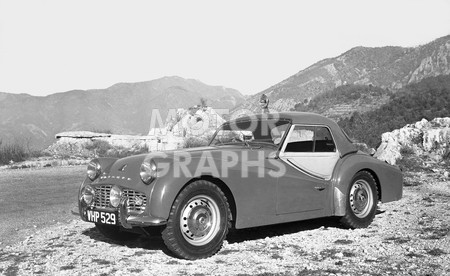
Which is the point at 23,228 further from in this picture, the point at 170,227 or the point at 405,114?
the point at 405,114

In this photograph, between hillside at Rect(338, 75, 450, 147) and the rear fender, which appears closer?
the rear fender

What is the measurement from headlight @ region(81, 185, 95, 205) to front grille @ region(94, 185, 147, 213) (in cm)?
6

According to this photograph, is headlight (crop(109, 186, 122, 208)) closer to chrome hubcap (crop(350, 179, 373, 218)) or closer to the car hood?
the car hood

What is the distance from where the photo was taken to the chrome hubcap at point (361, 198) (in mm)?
7059

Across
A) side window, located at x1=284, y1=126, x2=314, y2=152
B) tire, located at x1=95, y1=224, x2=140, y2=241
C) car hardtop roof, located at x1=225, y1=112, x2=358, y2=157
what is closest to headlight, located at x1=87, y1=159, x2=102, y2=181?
tire, located at x1=95, y1=224, x2=140, y2=241

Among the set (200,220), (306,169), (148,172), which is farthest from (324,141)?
(148,172)

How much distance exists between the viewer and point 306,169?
21.8 ft

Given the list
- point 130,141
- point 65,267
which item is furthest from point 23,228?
point 130,141

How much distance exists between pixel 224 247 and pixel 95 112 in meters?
161

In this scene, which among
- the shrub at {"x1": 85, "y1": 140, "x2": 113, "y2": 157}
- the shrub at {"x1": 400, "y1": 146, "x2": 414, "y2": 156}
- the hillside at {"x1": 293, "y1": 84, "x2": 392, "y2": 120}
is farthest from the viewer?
the hillside at {"x1": 293, "y1": 84, "x2": 392, "y2": 120}

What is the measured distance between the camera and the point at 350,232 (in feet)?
22.2

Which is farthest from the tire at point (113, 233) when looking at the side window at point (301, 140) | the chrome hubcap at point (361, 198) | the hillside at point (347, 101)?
the hillside at point (347, 101)

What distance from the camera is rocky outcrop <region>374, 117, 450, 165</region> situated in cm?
1498

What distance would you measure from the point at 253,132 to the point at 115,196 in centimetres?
224
